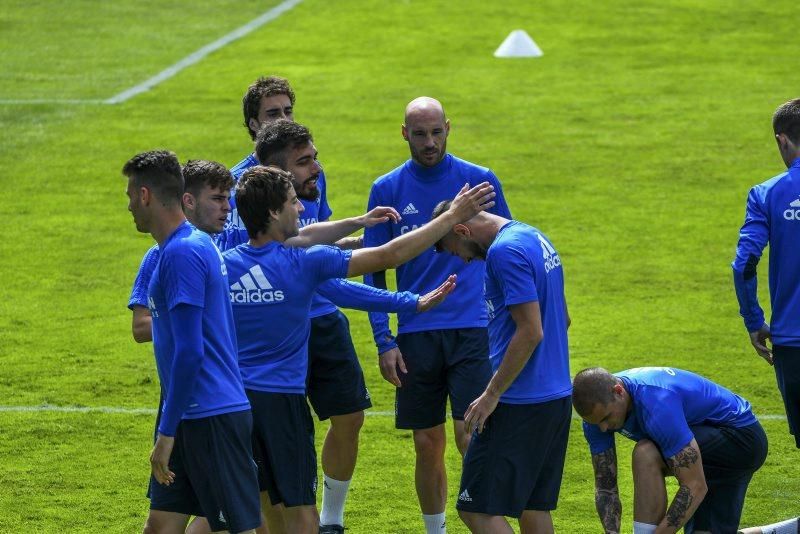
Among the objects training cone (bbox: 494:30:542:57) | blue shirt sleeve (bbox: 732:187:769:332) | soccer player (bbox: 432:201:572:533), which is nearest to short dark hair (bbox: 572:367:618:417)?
soccer player (bbox: 432:201:572:533)

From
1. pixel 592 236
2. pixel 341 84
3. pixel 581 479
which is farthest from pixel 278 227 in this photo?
pixel 341 84

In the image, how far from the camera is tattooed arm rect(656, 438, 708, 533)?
6582 mm

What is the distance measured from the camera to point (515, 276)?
6035 millimetres

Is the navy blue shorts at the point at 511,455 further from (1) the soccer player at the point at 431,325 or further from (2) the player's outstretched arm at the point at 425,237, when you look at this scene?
(1) the soccer player at the point at 431,325

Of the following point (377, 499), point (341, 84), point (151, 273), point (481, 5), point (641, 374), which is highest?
point (481, 5)

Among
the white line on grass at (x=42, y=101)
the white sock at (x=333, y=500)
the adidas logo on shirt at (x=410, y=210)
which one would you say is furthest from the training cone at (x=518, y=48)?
the white sock at (x=333, y=500)

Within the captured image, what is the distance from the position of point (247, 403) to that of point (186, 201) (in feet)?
3.55

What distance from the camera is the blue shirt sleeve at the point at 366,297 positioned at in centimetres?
626

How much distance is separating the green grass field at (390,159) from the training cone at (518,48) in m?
0.29

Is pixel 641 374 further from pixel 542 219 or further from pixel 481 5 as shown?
pixel 481 5

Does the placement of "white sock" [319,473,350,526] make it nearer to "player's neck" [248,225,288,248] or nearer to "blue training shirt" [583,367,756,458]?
"blue training shirt" [583,367,756,458]

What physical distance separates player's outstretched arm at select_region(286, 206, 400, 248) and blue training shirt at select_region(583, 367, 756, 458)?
135 cm

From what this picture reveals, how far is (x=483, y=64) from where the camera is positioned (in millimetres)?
21297

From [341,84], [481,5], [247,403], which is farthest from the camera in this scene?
[481,5]
